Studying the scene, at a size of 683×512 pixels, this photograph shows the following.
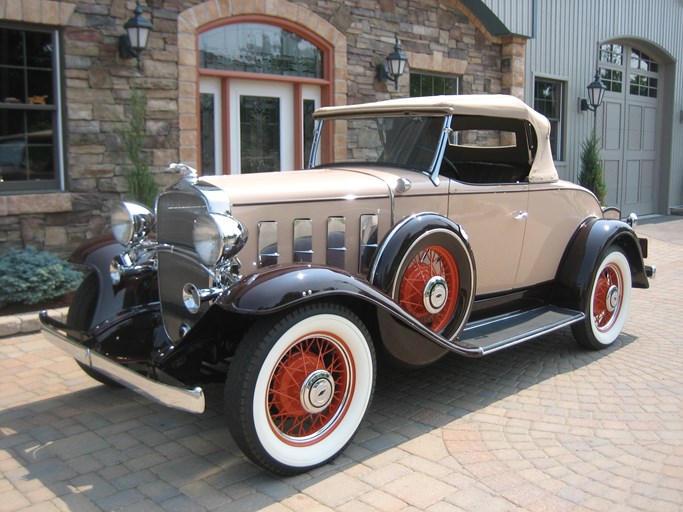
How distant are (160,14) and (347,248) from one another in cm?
445

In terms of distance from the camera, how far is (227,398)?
2852 mm

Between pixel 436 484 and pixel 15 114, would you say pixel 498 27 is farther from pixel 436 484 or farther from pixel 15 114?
pixel 436 484

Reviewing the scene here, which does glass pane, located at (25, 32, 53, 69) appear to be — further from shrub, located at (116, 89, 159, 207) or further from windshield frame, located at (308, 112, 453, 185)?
windshield frame, located at (308, 112, 453, 185)

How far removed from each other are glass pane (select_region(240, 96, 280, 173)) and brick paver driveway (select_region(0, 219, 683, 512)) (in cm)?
385

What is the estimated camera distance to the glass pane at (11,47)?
612 cm

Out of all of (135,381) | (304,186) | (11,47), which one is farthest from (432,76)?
(135,381)

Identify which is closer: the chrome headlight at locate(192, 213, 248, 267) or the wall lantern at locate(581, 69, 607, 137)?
the chrome headlight at locate(192, 213, 248, 267)

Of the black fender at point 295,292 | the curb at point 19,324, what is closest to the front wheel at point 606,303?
the black fender at point 295,292

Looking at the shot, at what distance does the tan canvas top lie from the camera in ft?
13.9

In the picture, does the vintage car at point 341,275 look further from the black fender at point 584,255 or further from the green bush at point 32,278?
the green bush at point 32,278

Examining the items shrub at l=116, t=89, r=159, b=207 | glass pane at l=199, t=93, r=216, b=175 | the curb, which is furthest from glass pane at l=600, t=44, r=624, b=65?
the curb

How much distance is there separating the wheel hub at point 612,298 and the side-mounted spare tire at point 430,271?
1621 mm

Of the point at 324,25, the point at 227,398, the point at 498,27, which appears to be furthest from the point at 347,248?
the point at 498,27

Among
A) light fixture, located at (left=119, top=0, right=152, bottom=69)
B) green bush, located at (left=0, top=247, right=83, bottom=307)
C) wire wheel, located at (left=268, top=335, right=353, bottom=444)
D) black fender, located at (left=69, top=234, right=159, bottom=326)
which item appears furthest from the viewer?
light fixture, located at (left=119, top=0, right=152, bottom=69)
